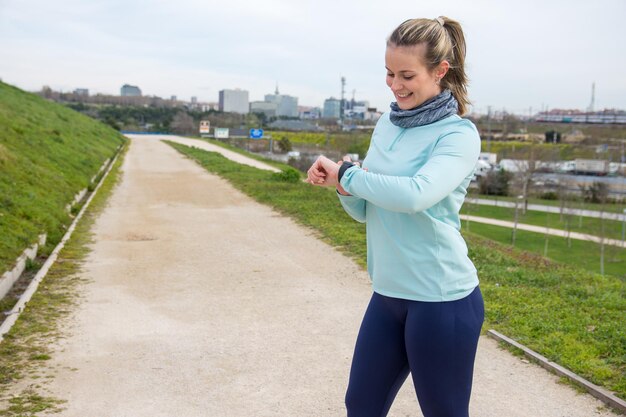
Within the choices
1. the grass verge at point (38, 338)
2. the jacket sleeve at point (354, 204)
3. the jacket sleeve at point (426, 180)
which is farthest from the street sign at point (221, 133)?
the jacket sleeve at point (426, 180)

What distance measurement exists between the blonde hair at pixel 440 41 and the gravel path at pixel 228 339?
2.24 meters

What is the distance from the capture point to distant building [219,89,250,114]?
129m

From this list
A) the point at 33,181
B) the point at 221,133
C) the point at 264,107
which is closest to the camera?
the point at 33,181

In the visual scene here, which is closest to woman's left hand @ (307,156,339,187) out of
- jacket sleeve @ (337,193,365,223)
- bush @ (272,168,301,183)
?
jacket sleeve @ (337,193,365,223)

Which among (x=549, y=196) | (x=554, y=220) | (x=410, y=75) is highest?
(x=410, y=75)

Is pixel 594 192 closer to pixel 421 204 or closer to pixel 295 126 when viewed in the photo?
pixel 421 204

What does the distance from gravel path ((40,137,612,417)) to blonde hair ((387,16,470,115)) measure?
2241 mm

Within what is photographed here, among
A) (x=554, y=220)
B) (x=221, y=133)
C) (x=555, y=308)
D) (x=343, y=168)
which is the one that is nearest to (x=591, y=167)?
(x=554, y=220)

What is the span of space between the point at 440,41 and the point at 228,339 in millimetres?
3596

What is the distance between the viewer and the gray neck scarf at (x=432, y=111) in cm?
200

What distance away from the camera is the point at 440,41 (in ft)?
6.40

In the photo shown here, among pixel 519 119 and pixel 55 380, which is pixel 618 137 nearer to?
pixel 519 119

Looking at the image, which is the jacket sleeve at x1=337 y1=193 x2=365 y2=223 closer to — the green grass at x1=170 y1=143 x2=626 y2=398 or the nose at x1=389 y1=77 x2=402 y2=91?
the nose at x1=389 y1=77 x2=402 y2=91

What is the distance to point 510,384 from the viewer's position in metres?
4.12
